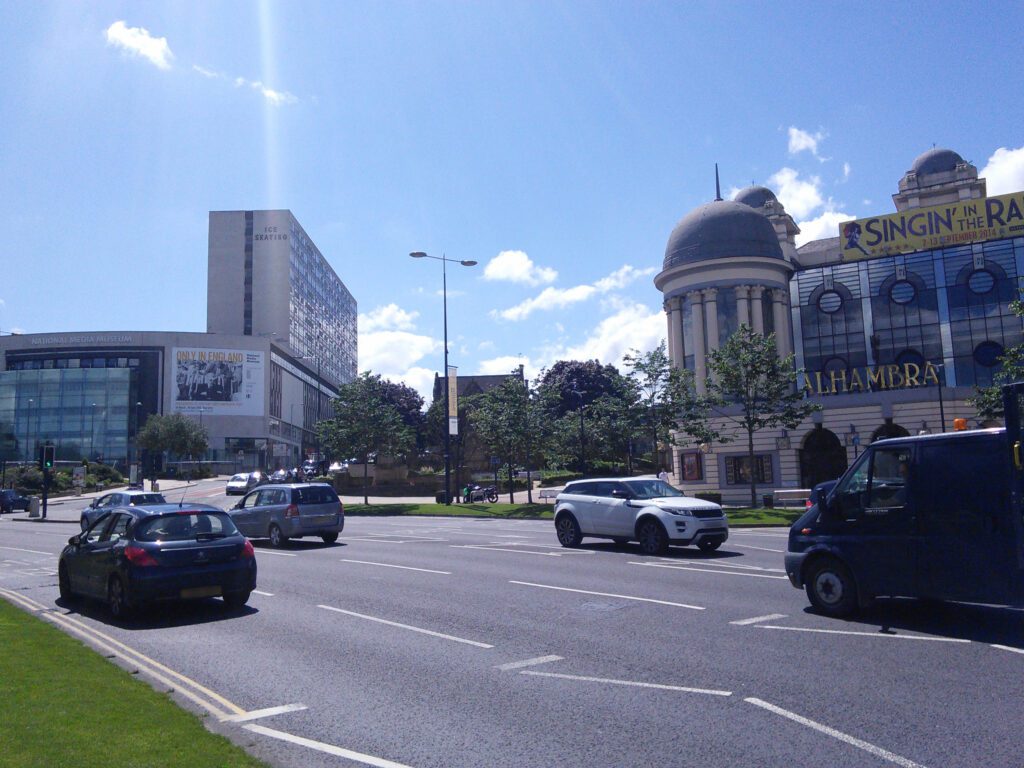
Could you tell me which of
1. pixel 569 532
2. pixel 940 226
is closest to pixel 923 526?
pixel 569 532

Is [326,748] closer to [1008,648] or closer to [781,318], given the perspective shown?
[1008,648]

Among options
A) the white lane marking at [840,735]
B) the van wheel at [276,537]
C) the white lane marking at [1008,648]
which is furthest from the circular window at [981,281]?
the white lane marking at [840,735]

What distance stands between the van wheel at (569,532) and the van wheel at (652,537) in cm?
208

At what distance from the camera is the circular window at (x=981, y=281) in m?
60.3

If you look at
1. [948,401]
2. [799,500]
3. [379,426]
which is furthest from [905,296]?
[379,426]

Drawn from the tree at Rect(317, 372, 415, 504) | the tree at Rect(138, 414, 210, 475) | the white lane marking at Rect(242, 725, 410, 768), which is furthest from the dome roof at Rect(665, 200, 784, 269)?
the tree at Rect(138, 414, 210, 475)

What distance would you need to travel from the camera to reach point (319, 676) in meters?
8.38

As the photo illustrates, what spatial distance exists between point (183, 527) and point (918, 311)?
62690 mm

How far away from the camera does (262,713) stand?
7.09 metres

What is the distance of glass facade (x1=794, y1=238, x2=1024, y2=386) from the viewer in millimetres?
60219

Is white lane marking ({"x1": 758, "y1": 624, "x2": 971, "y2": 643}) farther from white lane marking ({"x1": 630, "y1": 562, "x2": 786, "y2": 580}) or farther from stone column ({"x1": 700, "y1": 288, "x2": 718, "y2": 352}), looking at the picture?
stone column ({"x1": 700, "y1": 288, "x2": 718, "y2": 352})

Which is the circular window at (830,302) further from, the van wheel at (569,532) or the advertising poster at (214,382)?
the advertising poster at (214,382)

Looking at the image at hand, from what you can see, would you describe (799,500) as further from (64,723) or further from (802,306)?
(64,723)

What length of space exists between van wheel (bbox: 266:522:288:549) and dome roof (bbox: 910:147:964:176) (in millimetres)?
73972
